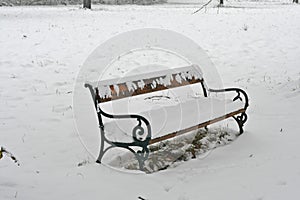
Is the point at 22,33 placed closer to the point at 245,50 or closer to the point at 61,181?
the point at 245,50

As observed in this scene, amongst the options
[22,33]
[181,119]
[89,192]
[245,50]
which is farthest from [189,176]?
[22,33]

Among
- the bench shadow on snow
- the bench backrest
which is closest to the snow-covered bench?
the bench backrest

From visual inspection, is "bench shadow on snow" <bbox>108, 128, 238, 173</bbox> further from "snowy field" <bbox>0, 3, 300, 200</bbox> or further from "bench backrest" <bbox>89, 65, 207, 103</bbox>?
"bench backrest" <bbox>89, 65, 207, 103</bbox>

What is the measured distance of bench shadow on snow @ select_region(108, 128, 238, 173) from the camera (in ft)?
13.3

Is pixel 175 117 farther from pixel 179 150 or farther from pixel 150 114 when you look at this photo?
pixel 179 150

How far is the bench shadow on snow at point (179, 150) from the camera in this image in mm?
4047

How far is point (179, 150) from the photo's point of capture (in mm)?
4359

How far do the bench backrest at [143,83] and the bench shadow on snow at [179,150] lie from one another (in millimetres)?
765

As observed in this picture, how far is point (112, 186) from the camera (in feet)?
11.6

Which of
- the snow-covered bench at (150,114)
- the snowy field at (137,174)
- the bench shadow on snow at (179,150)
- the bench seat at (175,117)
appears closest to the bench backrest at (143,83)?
the snow-covered bench at (150,114)

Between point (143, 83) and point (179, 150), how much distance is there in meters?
1.01

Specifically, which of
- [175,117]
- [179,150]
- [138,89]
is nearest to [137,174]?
[179,150]

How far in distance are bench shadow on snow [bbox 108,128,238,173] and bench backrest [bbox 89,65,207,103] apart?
2.51 feet

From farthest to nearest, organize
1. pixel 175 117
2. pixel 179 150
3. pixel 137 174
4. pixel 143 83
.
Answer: pixel 143 83
pixel 179 150
pixel 175 117
pixel 137 174
